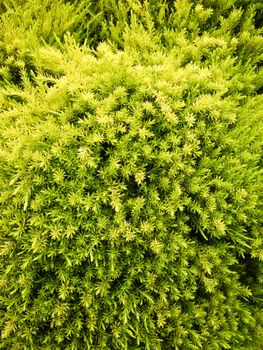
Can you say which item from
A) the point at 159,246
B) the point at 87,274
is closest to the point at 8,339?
the point at 87,274

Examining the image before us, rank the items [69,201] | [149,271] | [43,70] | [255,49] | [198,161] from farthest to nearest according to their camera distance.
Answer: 1. [255,49]
2. [43,70]
3. [198,161]
4. [149,271]
5. [69,201]

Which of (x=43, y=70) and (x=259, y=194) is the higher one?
(x=43, y=70)

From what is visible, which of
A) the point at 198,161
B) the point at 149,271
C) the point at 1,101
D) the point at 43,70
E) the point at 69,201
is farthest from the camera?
the point at 43,70

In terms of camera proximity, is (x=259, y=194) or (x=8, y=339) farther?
(x=259, y=194)

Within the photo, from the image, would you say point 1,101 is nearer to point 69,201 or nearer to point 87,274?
point 69,201
